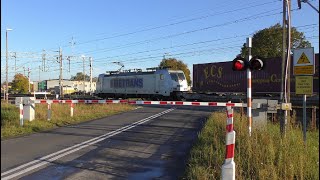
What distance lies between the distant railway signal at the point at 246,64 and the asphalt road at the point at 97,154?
101 inches

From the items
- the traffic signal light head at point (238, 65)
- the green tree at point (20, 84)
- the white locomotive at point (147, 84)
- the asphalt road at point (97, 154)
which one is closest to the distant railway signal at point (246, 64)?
the traffic signal light head at point (238, 65)

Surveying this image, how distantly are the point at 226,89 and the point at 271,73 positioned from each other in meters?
5.13

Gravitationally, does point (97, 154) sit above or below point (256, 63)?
below

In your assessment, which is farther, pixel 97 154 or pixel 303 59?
pixel 97 154

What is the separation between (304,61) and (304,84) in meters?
0.58

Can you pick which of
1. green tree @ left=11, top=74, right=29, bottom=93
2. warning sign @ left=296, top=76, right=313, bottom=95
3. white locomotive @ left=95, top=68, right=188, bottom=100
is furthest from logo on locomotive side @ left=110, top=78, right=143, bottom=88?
green tree @ left=11, top=74, right=29, bottom=93

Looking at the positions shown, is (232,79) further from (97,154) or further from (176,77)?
(97,154)

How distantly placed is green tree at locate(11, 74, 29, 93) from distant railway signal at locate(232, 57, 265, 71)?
8406 cm

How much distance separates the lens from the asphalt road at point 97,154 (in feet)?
27.0

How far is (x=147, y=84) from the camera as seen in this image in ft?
141

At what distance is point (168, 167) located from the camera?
8898 millimetres

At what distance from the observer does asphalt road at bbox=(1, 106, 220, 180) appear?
324 inches

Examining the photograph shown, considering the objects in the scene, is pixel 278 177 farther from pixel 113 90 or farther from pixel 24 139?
pixel 113 90

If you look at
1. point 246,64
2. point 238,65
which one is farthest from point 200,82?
point 238,65
